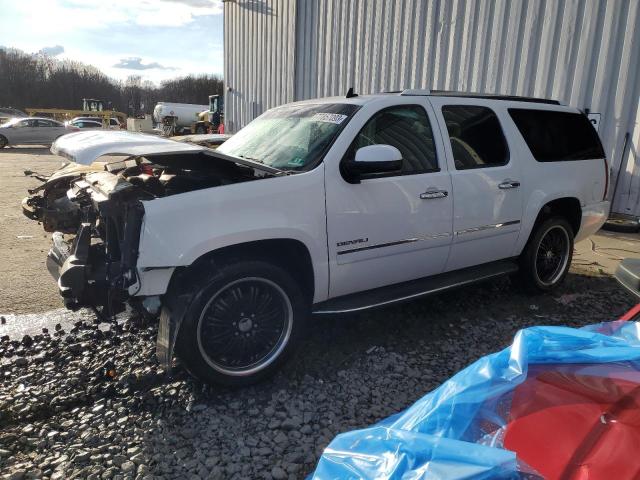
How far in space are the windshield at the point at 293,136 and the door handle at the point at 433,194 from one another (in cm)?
83

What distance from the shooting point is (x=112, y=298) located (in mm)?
2883

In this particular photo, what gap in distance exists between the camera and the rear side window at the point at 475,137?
4.09 m

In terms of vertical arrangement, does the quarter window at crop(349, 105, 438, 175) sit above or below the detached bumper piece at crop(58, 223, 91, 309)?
above

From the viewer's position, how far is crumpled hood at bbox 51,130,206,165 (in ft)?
10.1

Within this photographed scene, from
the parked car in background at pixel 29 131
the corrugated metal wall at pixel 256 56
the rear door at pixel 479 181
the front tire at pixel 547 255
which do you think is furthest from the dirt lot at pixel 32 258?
the parked car in background at pixel 29 131

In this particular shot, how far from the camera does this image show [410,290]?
3848 millimetres

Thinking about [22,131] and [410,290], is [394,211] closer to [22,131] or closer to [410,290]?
[410,290]

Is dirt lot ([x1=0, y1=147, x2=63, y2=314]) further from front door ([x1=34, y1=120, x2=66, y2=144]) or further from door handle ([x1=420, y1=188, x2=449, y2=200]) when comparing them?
front door ([x1=34, y1=120, x2=66, y2=144])

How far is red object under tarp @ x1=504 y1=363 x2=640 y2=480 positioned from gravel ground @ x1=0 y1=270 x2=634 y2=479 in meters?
1.43

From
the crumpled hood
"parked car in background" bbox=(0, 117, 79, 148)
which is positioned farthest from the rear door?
"parked car in background" bbox=(0, 117, 79, 148)

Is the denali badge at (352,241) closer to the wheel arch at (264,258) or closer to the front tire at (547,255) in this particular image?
the wheel arch at (264,258)

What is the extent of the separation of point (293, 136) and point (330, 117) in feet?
1.09

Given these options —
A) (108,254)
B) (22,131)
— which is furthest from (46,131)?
(108,254)

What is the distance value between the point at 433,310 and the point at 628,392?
125 inches
